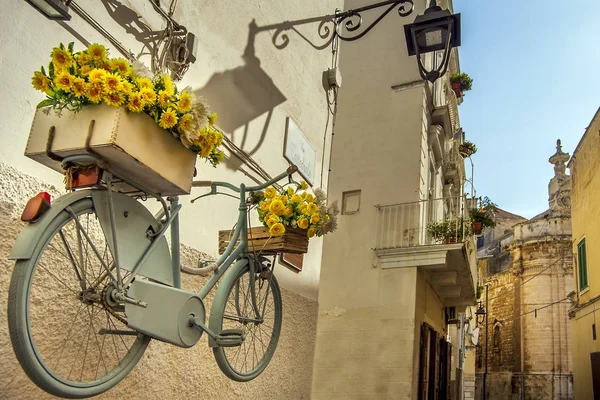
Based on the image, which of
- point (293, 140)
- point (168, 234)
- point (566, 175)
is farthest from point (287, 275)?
point (566, 175)

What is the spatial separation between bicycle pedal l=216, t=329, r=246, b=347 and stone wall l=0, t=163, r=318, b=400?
1.44ft

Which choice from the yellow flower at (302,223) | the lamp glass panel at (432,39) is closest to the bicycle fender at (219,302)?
the yellow flower at (302,223)

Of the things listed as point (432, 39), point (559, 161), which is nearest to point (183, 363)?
point (432, 39)

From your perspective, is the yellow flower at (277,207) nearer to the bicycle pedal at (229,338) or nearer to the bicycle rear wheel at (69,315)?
the bicycle pedal at (229,338)

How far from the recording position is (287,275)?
4.73m

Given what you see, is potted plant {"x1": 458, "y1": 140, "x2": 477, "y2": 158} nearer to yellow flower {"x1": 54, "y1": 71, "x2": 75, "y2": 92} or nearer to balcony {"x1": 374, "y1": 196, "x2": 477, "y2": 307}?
balcony {"x1": 374, "y1": 196, "x2": 477, "y2": 307}

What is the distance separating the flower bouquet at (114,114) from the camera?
2.19 meters

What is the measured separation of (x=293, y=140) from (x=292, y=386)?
205cm

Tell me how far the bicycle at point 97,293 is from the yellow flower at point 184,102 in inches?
15.1

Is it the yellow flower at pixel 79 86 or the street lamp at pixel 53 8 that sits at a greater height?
the street lamp at pixel 53 8

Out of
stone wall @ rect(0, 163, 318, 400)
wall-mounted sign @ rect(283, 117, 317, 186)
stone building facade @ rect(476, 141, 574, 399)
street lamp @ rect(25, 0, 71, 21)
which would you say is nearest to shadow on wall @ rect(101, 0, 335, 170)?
wall-mounted sign @ rect(283, 117, 317, 186)

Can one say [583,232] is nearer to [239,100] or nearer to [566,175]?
[239,100]

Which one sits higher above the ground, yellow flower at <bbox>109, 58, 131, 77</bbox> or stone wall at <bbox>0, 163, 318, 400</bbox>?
yellow flower at <bbox>109, 58, 131, 77</bbox>

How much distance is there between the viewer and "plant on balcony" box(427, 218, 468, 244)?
11461 mm
